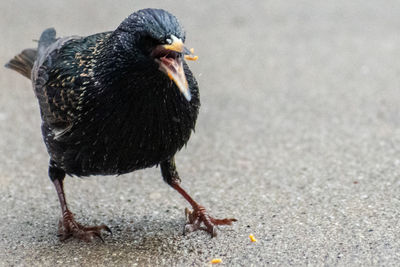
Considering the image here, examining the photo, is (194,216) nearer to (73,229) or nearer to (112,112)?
(73,229)

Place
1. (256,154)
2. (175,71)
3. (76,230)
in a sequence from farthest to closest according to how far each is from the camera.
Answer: (256,154)
(76,230)
(175,71)

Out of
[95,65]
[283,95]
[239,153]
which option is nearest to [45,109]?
[95,65]

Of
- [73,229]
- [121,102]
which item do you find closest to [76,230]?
[73,229]

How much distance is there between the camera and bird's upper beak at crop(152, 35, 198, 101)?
9.48 feet

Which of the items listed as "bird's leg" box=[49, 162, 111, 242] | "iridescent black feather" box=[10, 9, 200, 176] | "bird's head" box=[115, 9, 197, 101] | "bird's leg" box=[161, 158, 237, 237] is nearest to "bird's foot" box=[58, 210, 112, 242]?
"bird's leg" box=[49, 162, 111, 242]

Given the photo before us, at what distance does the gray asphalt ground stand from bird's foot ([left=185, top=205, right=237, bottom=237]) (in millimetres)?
56

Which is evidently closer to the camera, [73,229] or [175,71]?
[175,71]

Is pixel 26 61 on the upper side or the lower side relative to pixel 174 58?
lower

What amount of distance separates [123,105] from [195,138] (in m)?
2.24

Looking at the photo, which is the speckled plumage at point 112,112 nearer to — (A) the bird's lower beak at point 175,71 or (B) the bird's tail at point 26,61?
(A) the bird's lower beak at point 175,71

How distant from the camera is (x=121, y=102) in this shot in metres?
3.33

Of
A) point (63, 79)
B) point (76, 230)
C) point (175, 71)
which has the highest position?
point (175, 71)

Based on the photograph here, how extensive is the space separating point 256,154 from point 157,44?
2.30 meters

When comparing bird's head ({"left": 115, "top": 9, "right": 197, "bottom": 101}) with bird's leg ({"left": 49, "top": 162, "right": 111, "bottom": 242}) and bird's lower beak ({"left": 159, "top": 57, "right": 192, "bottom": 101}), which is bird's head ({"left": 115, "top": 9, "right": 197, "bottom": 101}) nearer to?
bird's lower beak ({"left": 159, "top": 57, "right": 192, "bottom": 101})
